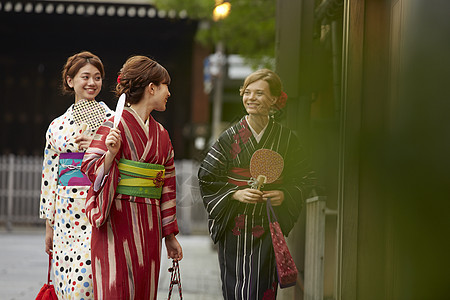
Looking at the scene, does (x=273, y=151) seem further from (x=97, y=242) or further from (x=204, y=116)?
(x=204, y=116)

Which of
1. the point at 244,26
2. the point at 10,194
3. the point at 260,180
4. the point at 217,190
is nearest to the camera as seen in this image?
the point at 260,180

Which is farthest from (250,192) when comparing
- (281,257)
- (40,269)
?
(40,269)

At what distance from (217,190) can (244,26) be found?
9219 millimetres

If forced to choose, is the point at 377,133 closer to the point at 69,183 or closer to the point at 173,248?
the point at 173,248

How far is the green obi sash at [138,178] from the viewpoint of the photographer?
3.27 meters

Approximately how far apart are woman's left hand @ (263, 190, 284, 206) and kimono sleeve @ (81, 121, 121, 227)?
898 millimetres

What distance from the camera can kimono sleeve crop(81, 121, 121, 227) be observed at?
10.4 ft

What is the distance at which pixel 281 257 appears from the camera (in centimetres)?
355

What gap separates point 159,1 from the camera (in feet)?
43.4

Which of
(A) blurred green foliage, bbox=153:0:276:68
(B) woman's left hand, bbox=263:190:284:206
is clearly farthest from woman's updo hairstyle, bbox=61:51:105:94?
Answer: (A) blurred green foliage, bbox=153:0:276:68

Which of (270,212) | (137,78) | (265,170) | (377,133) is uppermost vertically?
(137,78)

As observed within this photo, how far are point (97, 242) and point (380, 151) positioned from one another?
8.32 feet

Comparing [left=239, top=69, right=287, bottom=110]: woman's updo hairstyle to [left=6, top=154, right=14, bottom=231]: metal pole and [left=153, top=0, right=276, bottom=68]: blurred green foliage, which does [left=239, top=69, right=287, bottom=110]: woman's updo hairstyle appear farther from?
[left=6, top=154, right=14, bottom=231]: metal pole

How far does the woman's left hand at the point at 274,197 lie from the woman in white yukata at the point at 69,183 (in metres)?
1.16
